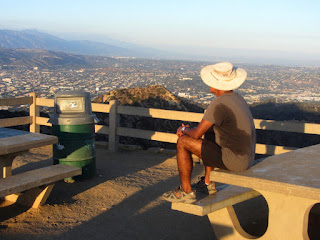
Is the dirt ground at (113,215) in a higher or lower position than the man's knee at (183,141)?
lower

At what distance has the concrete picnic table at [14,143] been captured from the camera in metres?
4.76

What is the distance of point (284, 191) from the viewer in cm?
332

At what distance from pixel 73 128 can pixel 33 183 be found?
1.77 m

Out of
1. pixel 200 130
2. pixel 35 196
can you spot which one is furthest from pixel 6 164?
pixel 200 130

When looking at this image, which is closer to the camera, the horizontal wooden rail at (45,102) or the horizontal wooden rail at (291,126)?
the horizontal wooden rail at (291,126)

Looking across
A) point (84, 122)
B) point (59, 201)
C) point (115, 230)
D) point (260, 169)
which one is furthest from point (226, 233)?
point (84, 122)

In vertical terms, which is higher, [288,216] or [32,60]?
[288,216]

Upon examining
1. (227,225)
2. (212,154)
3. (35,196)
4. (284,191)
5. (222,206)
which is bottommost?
(35,196)

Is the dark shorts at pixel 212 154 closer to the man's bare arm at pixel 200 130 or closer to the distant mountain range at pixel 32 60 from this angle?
the man's bare arm at pixel 200 130

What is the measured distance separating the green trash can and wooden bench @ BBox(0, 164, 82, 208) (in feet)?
3.30

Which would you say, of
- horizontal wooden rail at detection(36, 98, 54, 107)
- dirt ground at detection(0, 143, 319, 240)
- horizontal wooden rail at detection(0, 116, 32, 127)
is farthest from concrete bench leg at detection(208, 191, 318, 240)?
horizontal wooden rail at detection(0, 116, 32, 127)

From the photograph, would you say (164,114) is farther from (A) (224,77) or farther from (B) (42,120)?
(A) (224,77)

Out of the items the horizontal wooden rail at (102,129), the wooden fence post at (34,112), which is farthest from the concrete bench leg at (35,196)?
the wooden fence post at (34,112)

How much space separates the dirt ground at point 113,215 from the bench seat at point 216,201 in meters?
0.78
